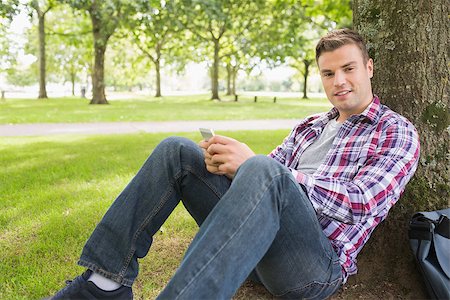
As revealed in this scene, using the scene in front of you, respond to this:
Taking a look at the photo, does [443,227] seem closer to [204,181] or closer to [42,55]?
[204,181]

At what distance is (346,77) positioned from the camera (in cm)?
254

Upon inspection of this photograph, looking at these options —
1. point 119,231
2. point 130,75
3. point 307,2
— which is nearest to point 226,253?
point 119,231

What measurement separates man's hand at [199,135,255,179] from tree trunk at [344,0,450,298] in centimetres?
121

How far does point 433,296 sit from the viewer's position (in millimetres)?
2330

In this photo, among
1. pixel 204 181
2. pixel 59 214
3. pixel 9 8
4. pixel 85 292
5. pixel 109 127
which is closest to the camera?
pixel 85 292

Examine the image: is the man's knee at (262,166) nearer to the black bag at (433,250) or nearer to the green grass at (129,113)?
the black bag at (433,250)

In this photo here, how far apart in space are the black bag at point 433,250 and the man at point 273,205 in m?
0.24

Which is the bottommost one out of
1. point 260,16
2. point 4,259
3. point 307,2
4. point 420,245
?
point 4,259

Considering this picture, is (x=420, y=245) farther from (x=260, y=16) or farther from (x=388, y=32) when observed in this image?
(x=260, y=16)

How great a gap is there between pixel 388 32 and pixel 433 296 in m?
1.60

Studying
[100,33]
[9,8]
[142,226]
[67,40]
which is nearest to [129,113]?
[100,33]

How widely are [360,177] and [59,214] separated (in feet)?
10.3

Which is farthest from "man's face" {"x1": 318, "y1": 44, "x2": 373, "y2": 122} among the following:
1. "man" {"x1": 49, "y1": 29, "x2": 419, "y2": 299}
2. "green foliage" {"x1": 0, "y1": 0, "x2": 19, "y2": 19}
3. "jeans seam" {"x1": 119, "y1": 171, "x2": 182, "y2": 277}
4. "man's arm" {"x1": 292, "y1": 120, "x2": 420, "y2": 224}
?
"green foliage" {"x1": 0, "y1": 0, "x2": 19, "y2": 19}

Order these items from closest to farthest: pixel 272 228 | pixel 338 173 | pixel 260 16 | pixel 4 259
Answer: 1. pixel 272 228
2. pixel 338 173
3. pixel 4 259
4. pixel 260 16
